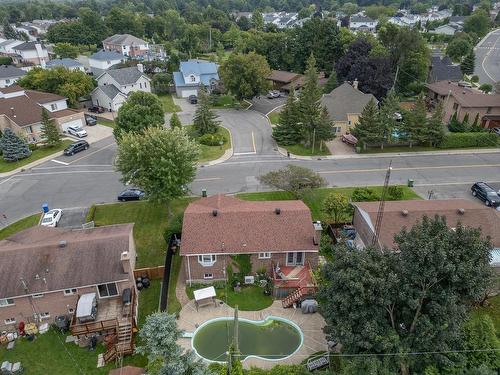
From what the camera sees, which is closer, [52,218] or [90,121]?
[52,218]

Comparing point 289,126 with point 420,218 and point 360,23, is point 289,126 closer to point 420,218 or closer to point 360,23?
point 420,218

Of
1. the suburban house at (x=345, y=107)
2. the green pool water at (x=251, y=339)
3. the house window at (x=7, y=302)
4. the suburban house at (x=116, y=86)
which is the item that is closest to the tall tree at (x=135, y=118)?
the suburban house at (x=116, y=86)

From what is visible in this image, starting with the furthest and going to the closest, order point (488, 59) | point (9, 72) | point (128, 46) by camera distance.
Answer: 1. point (128, 46)
2. point (488, 59)
3. point (9, 72)

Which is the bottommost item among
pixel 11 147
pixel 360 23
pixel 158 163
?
pixel 11 147

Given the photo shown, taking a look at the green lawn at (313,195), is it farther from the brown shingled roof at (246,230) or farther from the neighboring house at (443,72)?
the neighboring house at (443,72)

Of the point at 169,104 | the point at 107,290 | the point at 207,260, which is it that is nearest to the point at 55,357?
the point at 107,290

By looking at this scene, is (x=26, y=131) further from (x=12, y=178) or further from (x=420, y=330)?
(x=420, y=330)
